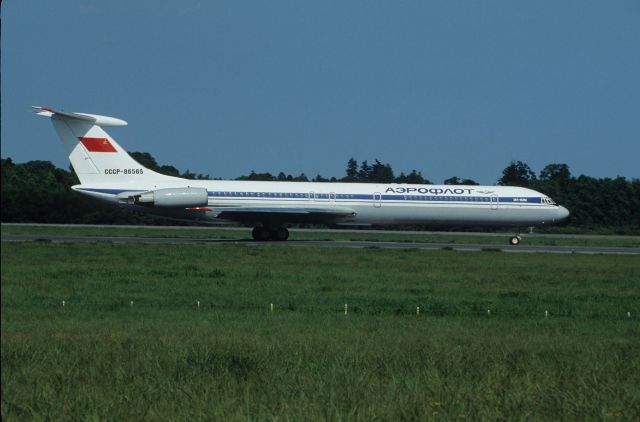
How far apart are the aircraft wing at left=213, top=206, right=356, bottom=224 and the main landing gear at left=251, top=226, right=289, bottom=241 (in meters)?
0.86

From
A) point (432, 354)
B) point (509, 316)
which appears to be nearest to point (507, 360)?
point (432, 354)

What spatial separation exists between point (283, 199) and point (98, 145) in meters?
11.8

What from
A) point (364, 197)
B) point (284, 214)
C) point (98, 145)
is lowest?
point (284, 214)

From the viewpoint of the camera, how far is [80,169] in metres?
51.6

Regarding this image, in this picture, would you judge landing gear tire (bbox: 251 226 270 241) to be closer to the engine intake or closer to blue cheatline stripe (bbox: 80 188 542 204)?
blue cheatline stripe (bbox: 80 188 542 204)

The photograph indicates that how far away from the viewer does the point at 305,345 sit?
1329 cm

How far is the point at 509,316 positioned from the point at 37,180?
1433 cm

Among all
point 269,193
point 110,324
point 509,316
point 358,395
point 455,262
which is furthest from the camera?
point 269,193

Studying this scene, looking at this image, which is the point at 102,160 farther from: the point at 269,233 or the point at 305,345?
the point at 305,345

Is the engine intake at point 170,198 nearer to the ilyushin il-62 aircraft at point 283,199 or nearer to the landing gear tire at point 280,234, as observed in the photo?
the ilyushin il-62 aircraft at point 283,199

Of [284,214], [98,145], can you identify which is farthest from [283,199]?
[98,145]

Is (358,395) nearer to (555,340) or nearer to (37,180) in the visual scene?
(37,180)

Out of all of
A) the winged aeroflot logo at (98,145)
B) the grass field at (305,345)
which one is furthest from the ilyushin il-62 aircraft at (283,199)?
the grass field at (305,345)

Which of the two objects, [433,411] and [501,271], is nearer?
[433,411]
